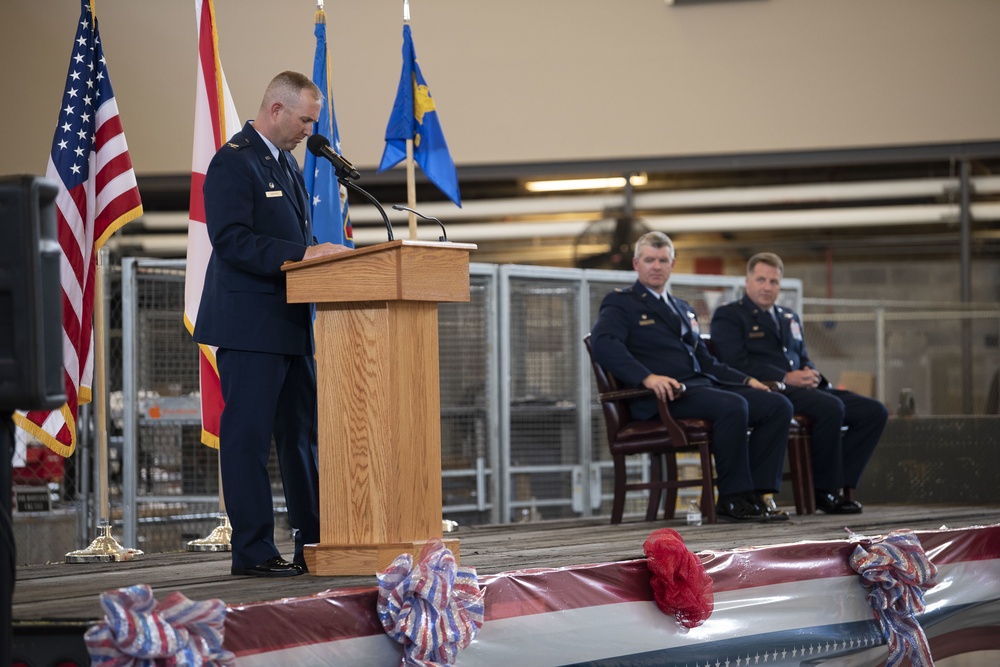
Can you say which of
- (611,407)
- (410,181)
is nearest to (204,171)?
(410,181)

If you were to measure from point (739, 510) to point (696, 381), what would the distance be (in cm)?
65

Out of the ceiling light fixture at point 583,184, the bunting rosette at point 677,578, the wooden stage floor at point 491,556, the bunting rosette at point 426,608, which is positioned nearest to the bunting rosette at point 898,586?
the wooden stage floor at point 491,556

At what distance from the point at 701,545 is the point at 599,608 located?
0.88 metres

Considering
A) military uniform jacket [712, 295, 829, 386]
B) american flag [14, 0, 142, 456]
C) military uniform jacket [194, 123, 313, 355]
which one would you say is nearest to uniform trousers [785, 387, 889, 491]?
military uniform jacket [712, 295, 829, 386]

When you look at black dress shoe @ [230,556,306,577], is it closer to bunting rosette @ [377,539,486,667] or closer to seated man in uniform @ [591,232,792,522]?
bunting rosette @ [377,539,486,667]

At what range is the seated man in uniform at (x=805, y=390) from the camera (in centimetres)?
570

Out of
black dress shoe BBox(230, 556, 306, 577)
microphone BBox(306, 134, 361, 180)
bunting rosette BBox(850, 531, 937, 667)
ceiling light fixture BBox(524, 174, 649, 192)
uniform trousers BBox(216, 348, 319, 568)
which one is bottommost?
bunting rosette BBox(850, 531, 937, 667)

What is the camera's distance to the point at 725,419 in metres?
5.07

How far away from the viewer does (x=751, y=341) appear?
5.94 m

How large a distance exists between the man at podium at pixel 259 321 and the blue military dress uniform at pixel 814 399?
3.08 meters

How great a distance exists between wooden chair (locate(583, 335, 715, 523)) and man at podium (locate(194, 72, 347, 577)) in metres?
2.15

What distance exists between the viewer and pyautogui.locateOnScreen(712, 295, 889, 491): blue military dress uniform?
570 cm

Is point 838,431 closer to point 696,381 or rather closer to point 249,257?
point 696,381

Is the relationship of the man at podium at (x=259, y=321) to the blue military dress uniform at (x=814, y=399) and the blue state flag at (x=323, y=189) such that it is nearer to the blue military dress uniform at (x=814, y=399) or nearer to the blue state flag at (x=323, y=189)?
the blue state flag at (x=323, y=189)
